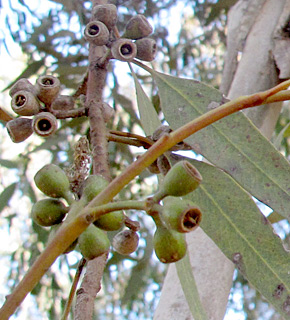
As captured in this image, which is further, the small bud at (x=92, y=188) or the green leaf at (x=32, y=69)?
the green leaf at (x=32, y=69)

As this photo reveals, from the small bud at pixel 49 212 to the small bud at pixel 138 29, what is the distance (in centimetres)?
35

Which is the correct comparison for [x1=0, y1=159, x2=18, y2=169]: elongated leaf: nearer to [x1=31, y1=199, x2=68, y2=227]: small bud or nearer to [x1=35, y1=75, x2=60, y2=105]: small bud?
[x1=35, y1=75, x2=60, y2=105]: small bud

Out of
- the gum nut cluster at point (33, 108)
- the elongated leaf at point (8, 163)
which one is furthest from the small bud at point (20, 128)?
the elongated leaf at point (8, 163)

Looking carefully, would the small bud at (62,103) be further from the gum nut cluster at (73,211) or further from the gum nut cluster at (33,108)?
the gum nut cluster at (73,211)

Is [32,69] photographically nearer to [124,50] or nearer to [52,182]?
[124,50]

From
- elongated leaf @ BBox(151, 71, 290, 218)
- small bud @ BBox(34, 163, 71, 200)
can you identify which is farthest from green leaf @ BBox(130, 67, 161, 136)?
small bud @ BBox(34, 163, 71, 200)

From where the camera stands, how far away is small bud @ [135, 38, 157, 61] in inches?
28.3

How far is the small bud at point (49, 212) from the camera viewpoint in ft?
1.50

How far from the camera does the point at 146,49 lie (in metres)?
0.72

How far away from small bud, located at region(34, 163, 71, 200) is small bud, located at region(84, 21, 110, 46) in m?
0.28

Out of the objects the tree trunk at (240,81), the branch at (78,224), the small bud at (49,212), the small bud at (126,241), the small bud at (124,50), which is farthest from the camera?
the tree trunk at (240,81)

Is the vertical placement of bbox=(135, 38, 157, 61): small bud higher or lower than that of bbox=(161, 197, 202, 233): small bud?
higher

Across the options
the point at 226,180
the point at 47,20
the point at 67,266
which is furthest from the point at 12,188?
the point at 226,180

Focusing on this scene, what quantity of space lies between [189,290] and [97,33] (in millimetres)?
345
